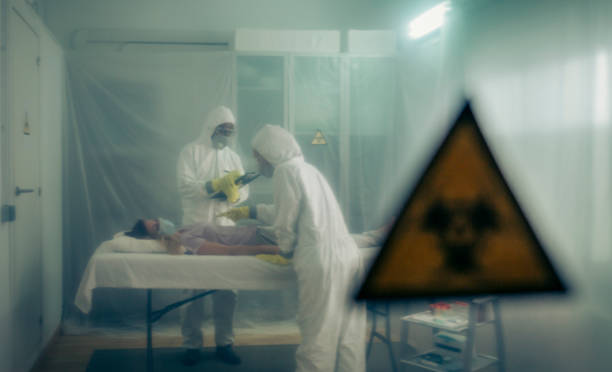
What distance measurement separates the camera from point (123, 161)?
3.00 metres

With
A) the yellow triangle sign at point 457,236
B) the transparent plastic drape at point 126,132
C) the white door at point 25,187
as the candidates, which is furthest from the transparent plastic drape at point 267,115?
the yellow triangle sign at point 457,236

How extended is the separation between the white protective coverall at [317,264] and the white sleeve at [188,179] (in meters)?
0.68

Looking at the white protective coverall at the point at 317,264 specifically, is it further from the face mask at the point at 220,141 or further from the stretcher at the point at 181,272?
the face mask at the point at 220,141

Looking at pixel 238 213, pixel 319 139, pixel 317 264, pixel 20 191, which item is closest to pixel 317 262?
pixel 317 264

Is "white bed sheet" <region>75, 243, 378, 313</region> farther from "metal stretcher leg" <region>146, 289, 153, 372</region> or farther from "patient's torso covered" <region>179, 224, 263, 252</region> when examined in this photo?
"patient's torso covered" <region>179, 224, 263, 252</region>

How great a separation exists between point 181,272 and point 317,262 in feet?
1.75

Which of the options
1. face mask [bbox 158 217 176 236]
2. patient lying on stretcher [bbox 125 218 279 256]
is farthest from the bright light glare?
face mask [bbox 158 217 176 236]

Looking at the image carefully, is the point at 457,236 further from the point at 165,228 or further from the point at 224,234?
the point at 165,228

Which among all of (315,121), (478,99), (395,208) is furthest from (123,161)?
(478,99)

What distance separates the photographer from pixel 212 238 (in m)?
2.39

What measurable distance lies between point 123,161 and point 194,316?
97 cm

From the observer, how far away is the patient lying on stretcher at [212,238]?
7.29ft

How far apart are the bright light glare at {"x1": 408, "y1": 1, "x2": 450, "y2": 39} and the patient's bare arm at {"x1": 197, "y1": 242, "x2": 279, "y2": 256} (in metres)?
1.45

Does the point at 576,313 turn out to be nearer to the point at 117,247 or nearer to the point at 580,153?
the point at 580,153
